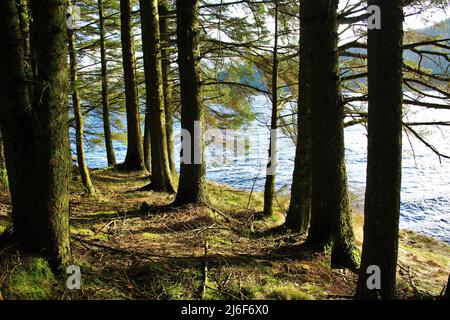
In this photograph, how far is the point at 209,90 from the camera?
13242 mm

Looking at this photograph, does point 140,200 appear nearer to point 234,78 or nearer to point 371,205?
point 234,78

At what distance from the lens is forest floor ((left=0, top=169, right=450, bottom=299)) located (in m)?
3.71

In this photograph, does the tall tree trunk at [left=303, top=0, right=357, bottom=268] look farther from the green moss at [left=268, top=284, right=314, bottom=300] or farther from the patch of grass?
the patch of grass

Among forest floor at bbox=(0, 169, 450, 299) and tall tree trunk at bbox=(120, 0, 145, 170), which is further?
tall tree trunk at bbox=(120, 0, 145, 170)

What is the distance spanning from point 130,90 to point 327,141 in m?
8.22

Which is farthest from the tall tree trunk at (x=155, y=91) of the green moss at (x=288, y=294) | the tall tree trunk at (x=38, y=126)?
the green moss at (x=288, y=294)

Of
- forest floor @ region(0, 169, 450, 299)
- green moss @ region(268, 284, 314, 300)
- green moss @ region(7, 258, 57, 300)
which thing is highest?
green moss @ region(7, 258, 57, 300)

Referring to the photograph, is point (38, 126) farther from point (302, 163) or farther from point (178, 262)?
point (302, 163)

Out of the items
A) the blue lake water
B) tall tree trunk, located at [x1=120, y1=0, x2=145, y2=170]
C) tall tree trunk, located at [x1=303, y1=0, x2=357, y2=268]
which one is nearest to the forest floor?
tall tree trunk, located at [x1=303, y1=0, x2=357, y2=268]

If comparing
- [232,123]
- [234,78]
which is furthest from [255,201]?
[234,78]

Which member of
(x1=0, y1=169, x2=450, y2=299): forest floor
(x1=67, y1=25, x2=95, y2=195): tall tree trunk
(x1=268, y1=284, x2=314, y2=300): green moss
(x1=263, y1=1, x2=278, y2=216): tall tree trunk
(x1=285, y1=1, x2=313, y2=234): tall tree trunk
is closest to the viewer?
(x1=0, y1=169, x2=450, y2=299): forest floor

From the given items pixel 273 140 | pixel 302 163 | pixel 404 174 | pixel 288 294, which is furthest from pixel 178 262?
pixel 404 174

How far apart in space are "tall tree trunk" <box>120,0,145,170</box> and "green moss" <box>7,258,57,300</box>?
902 cm

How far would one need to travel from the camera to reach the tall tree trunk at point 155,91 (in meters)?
8.73
